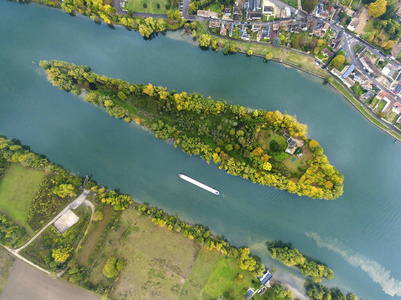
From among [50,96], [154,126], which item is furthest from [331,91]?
[50,96]

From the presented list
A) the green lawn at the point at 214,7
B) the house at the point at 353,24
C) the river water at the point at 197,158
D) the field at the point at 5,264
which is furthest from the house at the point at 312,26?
the field at the point at 5,264

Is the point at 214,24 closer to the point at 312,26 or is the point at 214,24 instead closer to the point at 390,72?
the point at 312,26

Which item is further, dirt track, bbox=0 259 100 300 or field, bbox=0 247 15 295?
field, bbox=0 247 15 295

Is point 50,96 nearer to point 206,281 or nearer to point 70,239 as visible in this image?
point 70,239

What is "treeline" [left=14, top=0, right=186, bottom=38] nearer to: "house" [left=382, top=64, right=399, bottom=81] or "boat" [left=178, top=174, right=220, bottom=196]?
"boat" [left=178, top=174, right=220, bottom=196]

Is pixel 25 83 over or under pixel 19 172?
over

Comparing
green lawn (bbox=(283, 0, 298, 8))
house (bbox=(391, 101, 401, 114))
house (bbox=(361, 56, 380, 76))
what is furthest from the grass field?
house (bbox=(391, 101, 401, 114))
